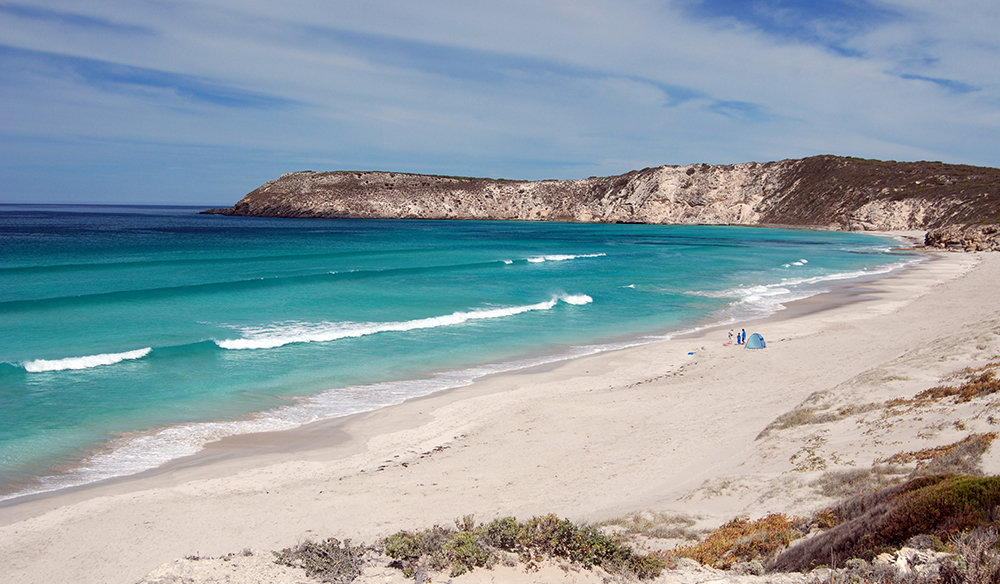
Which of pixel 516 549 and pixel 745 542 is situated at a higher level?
pixel 516 549

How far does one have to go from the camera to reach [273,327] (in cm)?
2027

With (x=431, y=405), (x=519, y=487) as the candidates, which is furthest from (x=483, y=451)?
(x=431, y=405)

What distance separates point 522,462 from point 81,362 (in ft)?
43.8

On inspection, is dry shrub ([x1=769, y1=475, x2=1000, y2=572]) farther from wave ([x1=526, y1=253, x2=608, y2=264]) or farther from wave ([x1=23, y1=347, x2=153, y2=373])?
wave ([x1=526, y1=253, x2=608, y2=264])

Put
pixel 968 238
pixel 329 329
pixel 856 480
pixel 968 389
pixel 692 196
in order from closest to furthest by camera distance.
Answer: pixel 856 480, pixel 968 389, pixel 329 329, pixel 968 238, pixel 692 196

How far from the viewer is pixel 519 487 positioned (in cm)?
813

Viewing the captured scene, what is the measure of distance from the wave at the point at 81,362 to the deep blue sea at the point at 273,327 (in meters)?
0.06

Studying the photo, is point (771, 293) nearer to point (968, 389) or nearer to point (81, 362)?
point (968, 389)

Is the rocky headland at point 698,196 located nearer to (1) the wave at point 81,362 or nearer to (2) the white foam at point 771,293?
(2) the white foam at point 771,293

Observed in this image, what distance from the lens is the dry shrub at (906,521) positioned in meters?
3.99

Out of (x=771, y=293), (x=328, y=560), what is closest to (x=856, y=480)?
(x=328, y=560)

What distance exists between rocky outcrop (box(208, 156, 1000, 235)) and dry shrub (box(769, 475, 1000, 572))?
80.2 metres

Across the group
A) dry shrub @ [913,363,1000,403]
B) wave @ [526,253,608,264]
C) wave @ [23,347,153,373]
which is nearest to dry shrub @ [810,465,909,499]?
dry shrub @ [913,363,1000,403]

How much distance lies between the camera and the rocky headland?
276 ft
